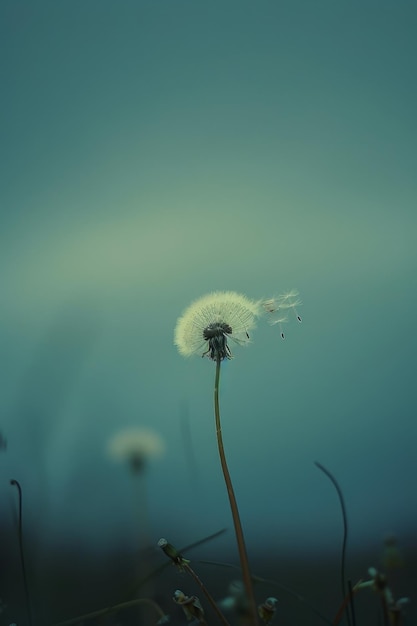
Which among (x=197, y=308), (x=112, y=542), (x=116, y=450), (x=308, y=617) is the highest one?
(x=197, y=308)

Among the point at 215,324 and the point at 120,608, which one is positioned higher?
the point at 215,324

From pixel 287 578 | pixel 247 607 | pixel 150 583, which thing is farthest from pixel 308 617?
pixel 247 607

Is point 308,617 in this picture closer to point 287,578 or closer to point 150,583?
point 287,578

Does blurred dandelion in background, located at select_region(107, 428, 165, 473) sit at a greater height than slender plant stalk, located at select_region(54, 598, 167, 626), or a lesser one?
greater

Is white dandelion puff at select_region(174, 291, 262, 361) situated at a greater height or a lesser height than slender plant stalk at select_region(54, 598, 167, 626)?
greater

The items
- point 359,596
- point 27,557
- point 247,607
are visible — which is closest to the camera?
point 247,607

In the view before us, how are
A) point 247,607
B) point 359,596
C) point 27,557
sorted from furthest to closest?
point 27,557, point 359,596, point 247,607

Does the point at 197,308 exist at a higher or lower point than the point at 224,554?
higher

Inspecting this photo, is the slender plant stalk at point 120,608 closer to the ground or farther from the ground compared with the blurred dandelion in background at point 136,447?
closer to the ground
